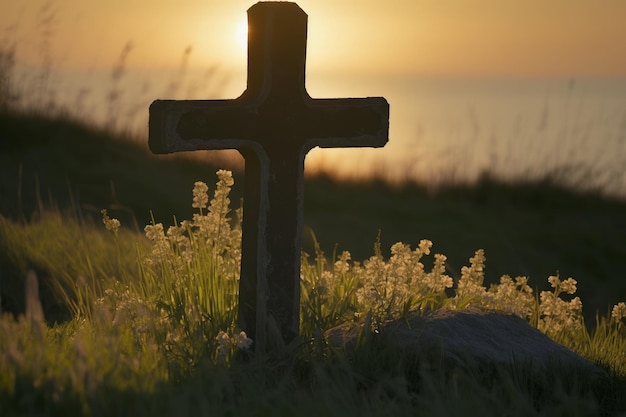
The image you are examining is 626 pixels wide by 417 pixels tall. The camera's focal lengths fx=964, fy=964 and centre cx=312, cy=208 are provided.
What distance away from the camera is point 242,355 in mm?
4422

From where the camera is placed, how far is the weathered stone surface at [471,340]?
14.2ft

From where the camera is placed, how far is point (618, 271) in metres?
9.29

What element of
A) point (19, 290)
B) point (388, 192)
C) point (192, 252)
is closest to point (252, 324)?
point (192, 252)

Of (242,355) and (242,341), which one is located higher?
(242,341)

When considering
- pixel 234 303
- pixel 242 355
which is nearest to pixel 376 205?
pixel 234 303

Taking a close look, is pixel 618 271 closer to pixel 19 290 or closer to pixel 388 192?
pixel 388 192

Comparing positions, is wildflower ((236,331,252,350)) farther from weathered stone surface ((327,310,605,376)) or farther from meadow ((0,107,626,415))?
weathered stone surface ((327,310,605,376))

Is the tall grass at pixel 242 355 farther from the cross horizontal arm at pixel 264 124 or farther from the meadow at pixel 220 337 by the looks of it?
the cross horizontal arm at pixel 264 124

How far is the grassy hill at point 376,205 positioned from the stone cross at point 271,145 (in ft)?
13.4

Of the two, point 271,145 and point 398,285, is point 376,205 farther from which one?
point 271,145

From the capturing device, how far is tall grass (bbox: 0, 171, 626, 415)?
3283mm

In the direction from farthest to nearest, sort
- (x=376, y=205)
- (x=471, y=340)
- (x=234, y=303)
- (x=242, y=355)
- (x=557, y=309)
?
(x=376, y=205)
(x=557, y=309)
(x=234, y=303)
(x=471, y=340)
(x=242, y=355)

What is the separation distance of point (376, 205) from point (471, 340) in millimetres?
6471

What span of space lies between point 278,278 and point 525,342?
126cm
